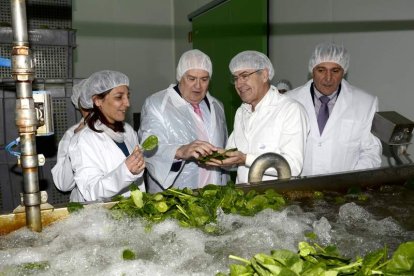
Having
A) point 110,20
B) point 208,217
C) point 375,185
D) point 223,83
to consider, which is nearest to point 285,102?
point 375,185

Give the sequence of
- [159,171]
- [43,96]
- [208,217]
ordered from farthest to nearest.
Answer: [159,171]
[208,217]
[43,96]

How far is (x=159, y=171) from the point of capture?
7.90 ft

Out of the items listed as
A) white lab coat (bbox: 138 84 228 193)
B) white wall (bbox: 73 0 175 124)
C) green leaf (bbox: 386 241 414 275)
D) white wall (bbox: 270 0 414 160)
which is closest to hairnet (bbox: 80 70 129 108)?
white lab coat (bbox: 138 84 228 193)

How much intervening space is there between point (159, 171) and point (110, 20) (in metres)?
4.77

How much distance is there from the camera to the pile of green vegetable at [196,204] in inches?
54.1

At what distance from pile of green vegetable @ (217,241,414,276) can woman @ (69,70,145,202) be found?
0.91m

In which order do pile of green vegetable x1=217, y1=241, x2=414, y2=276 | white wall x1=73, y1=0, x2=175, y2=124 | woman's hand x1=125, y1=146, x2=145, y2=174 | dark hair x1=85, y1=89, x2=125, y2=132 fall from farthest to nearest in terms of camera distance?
white wall x1=73, y1=0, x2=175, y2=124
dark hair x1=85, y1=89, x2=125, y2=132
woman's hand x1=125, y1=146, x2=145, y2=174
pile of green vegetable x1=217, y1=241, x2=414, y2=276

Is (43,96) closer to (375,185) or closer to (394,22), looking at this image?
(375,185)

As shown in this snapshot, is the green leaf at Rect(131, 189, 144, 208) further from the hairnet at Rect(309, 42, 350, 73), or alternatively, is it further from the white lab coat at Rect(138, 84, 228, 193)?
the hairnet at Rect(309, 42, 350, 73)

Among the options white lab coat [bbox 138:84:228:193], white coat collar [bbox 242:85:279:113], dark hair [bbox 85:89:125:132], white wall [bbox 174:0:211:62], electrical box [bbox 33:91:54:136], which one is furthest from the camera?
white wall [bbox 174:0:211:62]

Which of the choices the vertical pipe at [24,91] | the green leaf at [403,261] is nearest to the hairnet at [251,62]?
the vertical pipe at [24,91]

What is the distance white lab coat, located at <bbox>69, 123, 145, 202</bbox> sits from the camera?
176 centimetres

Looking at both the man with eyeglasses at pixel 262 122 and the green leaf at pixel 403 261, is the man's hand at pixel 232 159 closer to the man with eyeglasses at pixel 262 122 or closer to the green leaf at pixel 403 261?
the man with eyeglasses at pixel 262 122

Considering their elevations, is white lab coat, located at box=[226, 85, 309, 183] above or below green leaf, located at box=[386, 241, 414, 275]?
above
